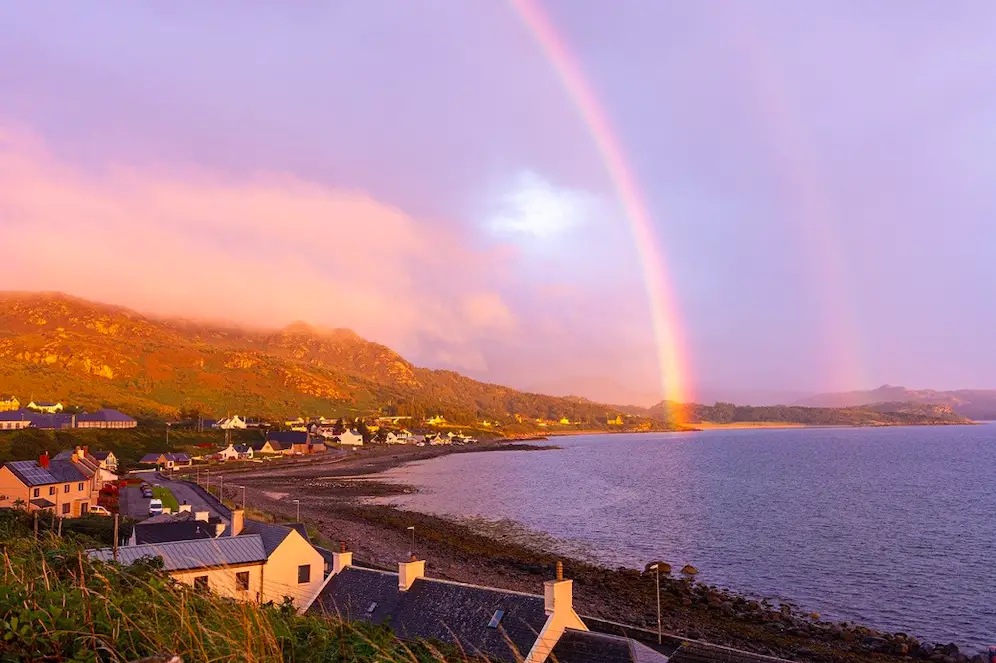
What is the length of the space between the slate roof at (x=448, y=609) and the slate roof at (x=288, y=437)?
531 feet

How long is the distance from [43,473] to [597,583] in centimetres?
4696

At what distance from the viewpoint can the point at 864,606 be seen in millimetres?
42531

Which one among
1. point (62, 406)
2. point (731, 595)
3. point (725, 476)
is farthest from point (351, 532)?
point (62, 406)

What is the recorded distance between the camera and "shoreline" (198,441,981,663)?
116ft

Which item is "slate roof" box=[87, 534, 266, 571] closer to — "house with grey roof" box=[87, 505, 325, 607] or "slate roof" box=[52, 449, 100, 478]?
"house with grey roof" box=[87, 505, 325, 607]

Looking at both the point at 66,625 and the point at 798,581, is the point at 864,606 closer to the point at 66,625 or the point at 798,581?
the point at 798,581

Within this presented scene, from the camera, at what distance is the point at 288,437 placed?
185m

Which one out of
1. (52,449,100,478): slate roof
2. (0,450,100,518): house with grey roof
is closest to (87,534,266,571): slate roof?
(0,450,100,518): house with grey roof

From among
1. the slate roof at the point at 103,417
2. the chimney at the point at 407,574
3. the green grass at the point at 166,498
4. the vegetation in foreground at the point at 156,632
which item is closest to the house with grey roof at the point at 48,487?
the green grass at the point at 166,498

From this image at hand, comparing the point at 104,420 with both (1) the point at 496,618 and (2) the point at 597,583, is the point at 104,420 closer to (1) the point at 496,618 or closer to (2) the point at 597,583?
(2) the point at 597,583

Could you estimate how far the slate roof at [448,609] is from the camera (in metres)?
21.4

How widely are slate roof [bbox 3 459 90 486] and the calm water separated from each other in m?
39.7

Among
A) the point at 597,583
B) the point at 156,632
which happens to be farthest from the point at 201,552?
the point at 597,583

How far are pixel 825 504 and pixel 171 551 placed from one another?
3316 inches
